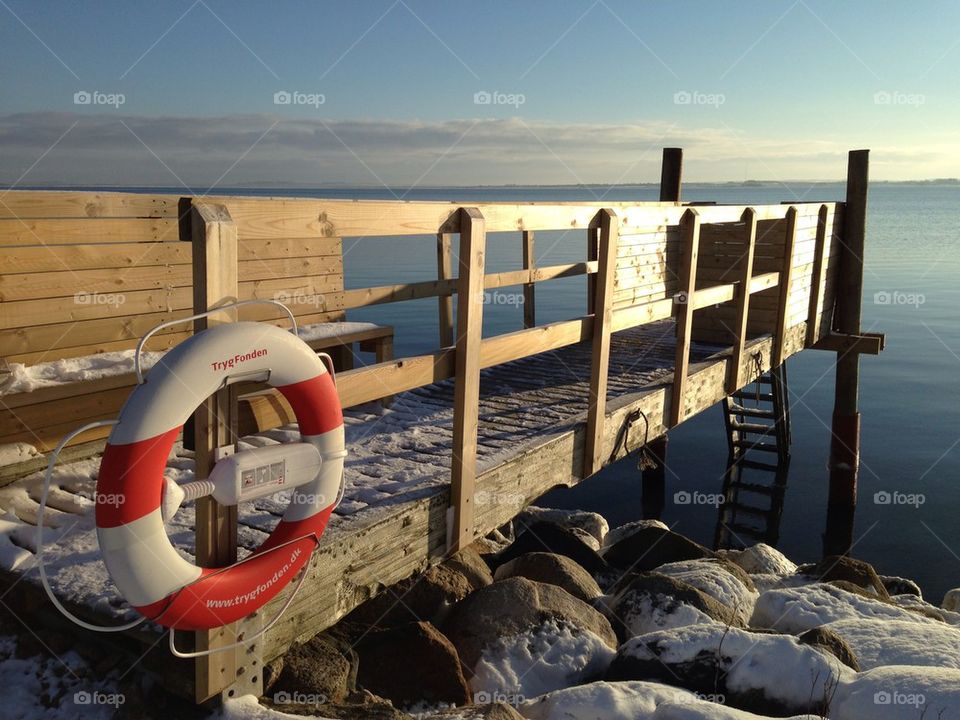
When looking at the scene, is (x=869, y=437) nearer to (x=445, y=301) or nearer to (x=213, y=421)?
(x=445, y=301)

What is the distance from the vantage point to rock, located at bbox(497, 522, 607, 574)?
604cm

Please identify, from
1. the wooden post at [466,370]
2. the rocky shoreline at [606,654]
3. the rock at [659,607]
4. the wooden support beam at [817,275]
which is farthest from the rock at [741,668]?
the wooden support beam at [817,275]

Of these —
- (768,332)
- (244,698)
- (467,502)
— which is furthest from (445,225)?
(768,332)

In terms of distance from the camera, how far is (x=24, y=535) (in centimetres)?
378

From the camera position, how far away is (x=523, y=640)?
13.6ft

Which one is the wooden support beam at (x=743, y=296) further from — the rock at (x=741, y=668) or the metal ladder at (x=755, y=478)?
the rock at (x=741, y=668)

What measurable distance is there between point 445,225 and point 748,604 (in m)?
3.06

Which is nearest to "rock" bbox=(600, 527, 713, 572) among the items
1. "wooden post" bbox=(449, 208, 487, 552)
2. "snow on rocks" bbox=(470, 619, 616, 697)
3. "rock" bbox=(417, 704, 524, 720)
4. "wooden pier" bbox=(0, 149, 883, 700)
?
"wooden pier" bbox=(0, 149, 883, 700)

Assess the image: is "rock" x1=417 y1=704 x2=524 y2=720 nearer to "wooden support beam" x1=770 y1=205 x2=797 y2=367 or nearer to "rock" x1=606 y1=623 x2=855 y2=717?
"rock" x1=606 y1=623 x2=855 y2=717

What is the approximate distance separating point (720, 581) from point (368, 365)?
259cm

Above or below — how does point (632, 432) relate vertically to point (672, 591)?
above

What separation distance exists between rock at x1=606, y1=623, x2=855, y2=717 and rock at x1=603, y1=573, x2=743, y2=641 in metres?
0.52

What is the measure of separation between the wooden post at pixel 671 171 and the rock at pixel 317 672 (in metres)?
9.08

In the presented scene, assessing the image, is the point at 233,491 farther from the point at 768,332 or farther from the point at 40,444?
the point at 768,332
